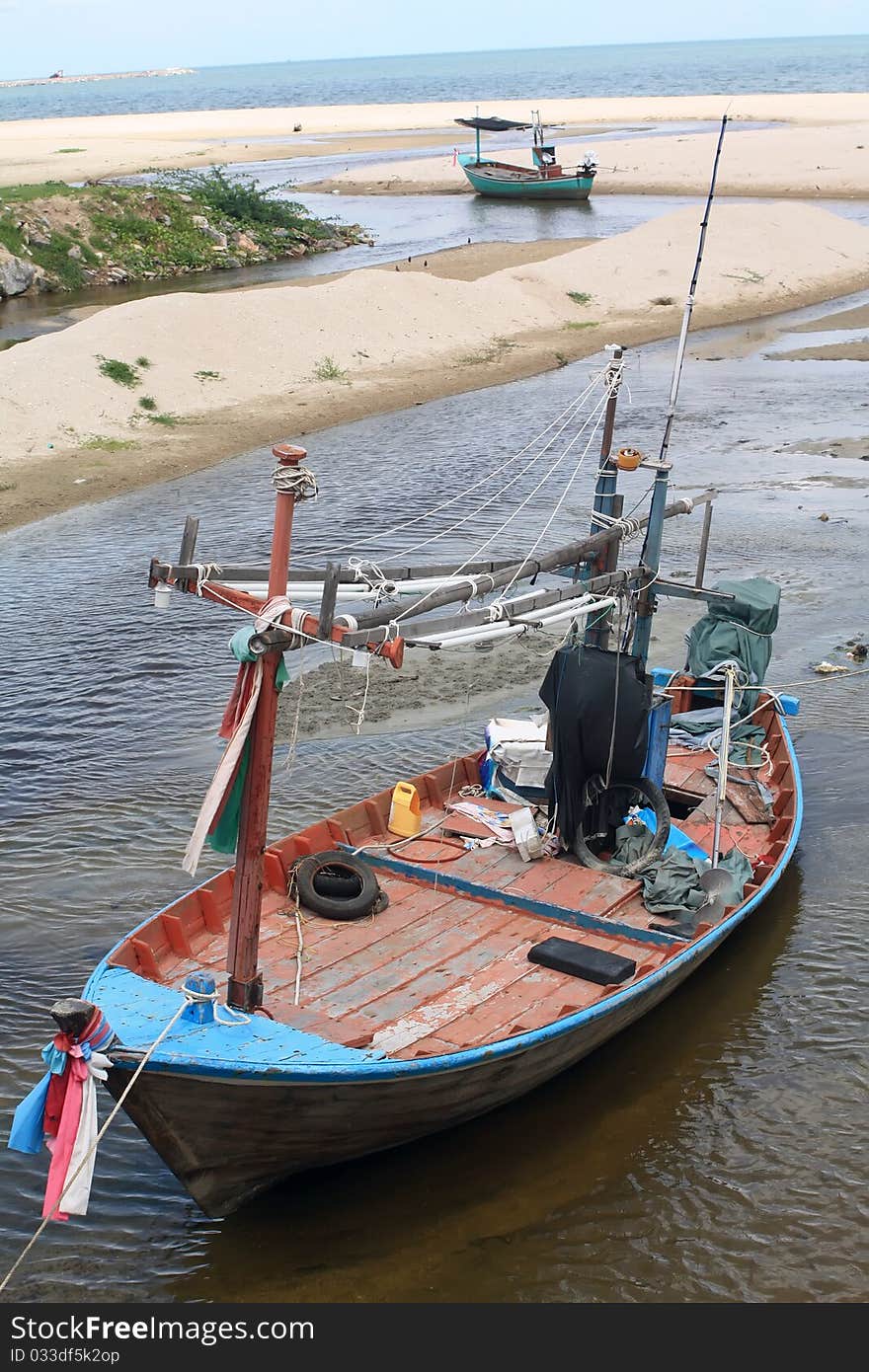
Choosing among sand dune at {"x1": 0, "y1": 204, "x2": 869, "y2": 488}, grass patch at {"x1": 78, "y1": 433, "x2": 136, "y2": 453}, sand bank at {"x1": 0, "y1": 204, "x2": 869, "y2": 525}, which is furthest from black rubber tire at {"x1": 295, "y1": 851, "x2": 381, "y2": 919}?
grass patch at {"x1": 78, "y1": 433, "x2": 136, "y2": 453}

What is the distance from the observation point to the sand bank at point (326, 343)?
29.4 metres

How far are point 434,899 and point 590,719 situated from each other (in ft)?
7.21

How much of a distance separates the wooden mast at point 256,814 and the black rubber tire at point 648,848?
4.26 metres

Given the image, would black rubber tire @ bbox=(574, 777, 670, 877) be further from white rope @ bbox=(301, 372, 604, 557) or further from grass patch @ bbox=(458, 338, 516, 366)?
grass patch @ bbox=(458, 338, 516, 366)

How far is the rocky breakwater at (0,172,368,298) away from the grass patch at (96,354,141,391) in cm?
1869

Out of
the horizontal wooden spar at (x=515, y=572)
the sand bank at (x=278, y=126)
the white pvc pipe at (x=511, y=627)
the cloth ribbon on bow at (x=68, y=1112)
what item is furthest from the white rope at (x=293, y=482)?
the sand bank at (x=278, y=126)

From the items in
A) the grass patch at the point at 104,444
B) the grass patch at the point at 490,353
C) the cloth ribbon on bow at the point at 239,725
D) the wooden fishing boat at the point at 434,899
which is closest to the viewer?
the cloth ribbon on bow at the point at 239,725

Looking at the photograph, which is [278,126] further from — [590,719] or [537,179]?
[590,719]

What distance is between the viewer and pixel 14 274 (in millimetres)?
47688

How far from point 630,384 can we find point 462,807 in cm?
2434

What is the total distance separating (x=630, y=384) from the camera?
35.5m

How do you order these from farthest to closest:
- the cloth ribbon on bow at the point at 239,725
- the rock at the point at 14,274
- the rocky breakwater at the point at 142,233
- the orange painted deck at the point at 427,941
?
1. the rocky breakwater at the point at 142,233
2. the rock at the point at 14,274
3. the orange painted deck at the point at 427,941
4. the cloth ribbon on bow at the point at 239,725

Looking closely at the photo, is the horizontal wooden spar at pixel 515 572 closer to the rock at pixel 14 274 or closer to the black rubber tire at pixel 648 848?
the black rubber tire at pixel 648 848

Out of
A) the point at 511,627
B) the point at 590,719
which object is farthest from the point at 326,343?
the point at 511,627
